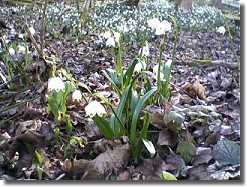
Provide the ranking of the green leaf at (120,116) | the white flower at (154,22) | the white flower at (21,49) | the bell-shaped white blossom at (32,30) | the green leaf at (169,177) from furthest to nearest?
1. the white flower at (21,49)
2. the bell-shaped white blossom at (32,30)
3. the white flower at (154,22)
4. the green leaf at (120,116)
5. the green leaf at (169,177)

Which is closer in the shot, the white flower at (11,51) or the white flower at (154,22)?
the white flower at (154,22)

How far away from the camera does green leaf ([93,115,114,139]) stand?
48.2 inches

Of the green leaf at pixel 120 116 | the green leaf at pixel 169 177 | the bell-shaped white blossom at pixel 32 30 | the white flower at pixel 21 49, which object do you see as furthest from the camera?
the white flower at pixel 21 49

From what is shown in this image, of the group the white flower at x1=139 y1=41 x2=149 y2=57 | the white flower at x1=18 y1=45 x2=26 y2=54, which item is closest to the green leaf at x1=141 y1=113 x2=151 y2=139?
the white flower at x1=139 y1=41 x2=149 y2=57

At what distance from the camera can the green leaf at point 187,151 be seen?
120 centimetres

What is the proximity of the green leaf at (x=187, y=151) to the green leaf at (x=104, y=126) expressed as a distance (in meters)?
0.18

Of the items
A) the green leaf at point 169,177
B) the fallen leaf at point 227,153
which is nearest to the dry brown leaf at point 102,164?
the green leaf at point 169,177

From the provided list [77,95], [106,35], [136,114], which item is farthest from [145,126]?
[106,35]

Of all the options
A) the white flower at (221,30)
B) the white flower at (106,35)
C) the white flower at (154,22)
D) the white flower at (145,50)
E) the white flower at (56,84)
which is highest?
the white flower at (154,22)

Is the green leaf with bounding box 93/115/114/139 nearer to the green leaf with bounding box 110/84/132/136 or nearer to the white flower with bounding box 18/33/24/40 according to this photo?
the green leaf with bounding box 110/84/132/136

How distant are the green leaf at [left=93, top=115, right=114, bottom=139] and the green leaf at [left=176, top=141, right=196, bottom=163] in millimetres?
184

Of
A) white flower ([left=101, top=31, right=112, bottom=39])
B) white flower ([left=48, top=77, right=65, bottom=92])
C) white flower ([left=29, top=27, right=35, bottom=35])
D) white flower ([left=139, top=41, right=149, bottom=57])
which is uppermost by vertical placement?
white flower ([left=29, top=27, right=35, bottom=35])

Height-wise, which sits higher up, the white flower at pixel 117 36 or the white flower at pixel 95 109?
the white flower at pixel 117 36

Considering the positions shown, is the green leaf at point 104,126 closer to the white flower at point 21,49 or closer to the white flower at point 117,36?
the white flower at point 117,36
